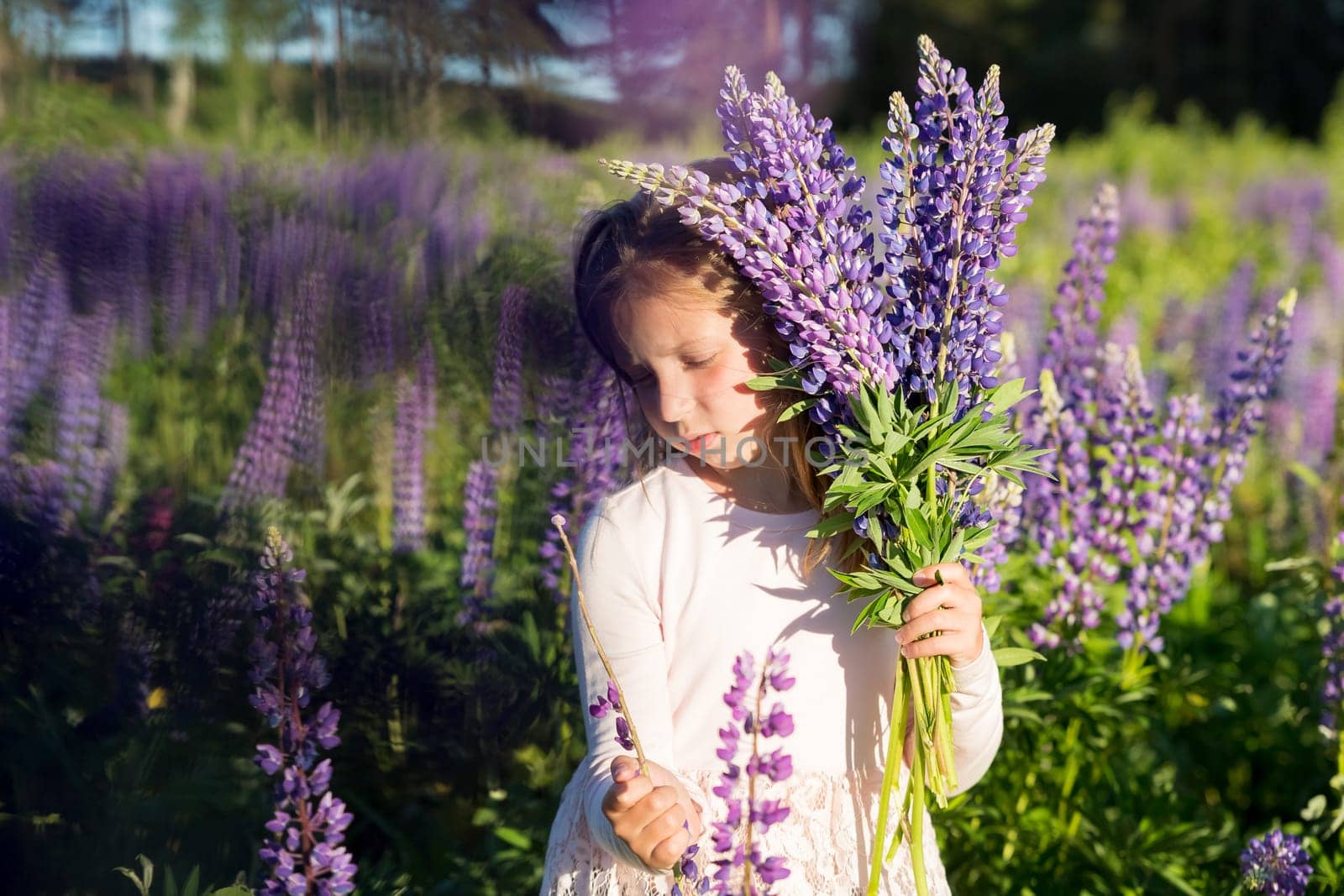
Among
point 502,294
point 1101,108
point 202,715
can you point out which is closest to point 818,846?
point 202,715

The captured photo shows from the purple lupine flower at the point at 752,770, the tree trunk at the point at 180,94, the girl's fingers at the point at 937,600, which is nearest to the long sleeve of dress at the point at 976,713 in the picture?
the girl's fingers at the point at 937,600

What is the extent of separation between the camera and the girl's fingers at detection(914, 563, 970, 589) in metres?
1.52

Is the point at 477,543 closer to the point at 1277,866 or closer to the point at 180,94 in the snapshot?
the point at 180,94

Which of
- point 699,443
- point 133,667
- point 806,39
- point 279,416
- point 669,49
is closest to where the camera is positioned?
point 699,443

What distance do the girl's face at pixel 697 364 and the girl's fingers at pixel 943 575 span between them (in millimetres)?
358

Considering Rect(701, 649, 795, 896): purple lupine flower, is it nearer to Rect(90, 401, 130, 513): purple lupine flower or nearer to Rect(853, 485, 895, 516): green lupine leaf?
Rect(853, 485, 895, 516): green lupine leaf

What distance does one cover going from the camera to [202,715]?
2.07m

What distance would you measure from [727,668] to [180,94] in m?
1.58

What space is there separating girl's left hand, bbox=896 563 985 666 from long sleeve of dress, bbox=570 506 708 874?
1.35 ft

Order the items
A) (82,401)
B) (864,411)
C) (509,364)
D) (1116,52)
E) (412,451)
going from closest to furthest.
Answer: (864,411) < (82,401) < (509,364) < (412,451) < (1116,52)

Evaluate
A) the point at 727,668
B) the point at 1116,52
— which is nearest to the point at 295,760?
the point at 727,668

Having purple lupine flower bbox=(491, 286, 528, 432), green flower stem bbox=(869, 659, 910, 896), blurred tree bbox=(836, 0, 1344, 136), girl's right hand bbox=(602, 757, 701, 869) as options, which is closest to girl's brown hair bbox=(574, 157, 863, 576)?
green flower stem bbox=(869, 659, 910, 896)

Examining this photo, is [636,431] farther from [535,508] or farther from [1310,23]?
[1310,23]

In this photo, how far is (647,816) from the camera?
150cm
